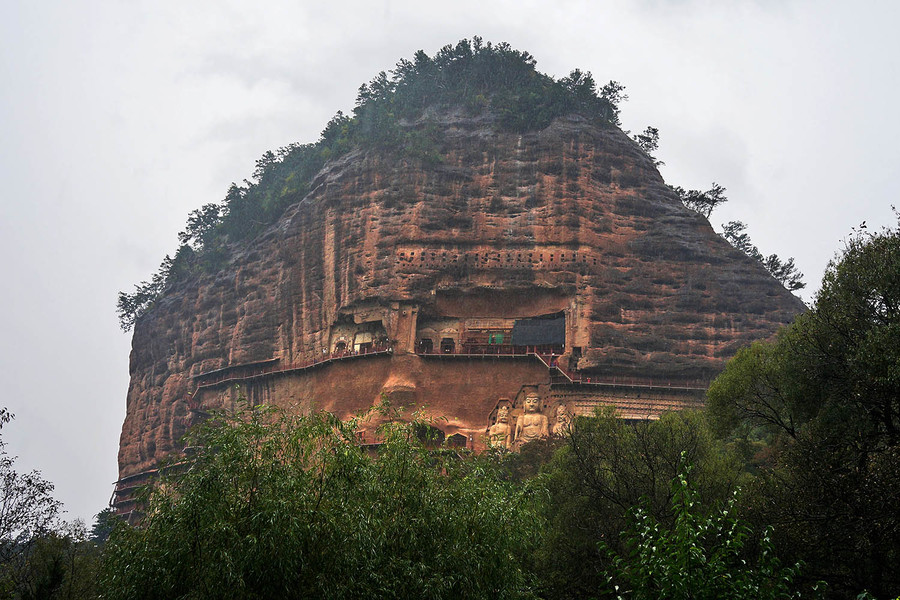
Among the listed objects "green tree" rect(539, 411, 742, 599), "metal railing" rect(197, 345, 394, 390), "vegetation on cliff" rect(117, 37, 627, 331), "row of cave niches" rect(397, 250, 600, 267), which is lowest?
"green tree" rect(539, 411, 742, 599)

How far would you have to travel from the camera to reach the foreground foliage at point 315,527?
Result: 543 inches

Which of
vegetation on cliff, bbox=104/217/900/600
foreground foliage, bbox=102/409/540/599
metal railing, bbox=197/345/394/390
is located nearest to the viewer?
vegetation on cliff, bbox=104/217/900/600

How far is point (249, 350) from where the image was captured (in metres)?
53.9

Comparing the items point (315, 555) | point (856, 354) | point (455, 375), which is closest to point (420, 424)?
point (315, 555)

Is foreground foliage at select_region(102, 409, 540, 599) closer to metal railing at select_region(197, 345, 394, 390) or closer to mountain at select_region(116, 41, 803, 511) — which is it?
mountain at select_region(116, 41, 803, 511)

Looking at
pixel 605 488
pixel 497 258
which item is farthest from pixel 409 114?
pixel 605 488

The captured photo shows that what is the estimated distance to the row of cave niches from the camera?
47.8 metres

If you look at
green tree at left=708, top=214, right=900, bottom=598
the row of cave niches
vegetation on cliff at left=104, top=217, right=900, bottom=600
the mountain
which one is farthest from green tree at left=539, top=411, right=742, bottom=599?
the row of cave niches

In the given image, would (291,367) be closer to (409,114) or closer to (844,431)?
(409,114)

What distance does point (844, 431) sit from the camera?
1816 cm

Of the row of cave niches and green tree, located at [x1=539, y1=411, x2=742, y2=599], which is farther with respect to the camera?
the row of cave niches

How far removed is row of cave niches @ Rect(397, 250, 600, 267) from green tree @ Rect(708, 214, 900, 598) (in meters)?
25.5

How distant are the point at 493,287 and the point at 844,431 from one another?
30945 mm

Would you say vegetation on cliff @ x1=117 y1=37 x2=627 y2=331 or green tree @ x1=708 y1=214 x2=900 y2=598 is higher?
vegetation on cliff @ x1=117 y1=37 x2=627 y2=331
